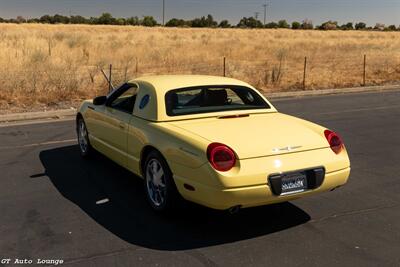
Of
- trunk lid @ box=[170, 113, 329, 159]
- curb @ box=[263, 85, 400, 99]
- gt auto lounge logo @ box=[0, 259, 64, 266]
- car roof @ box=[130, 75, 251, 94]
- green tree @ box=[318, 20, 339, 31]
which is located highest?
green tree @ box=[318, 20, 339, 31]

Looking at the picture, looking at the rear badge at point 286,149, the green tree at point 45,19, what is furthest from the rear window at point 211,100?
the green tree at point 45,19

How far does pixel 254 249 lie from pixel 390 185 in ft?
8.86

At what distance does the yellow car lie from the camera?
14.4 ft

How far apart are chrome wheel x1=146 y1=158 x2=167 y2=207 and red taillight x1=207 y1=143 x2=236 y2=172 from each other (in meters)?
0.75

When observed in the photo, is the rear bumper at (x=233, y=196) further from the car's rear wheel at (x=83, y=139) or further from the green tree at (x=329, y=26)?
the green tree at (x=329, y=26)

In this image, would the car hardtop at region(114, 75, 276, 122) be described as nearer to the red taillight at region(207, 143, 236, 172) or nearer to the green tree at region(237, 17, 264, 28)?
the red taillight at region(207, 143, 236, 172)

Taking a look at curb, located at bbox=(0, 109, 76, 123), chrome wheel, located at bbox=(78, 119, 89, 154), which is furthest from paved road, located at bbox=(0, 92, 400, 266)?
curb, located at bbox=(0, 109, 76, 123)

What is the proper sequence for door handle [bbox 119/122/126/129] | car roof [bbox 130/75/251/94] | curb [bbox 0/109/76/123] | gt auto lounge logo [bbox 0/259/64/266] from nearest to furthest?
gt auto lounge logo [bbox 0/259/64/266] < car roof [bbox 130/75/251/94] < door handle [bbox 119/122/126/129] < curb [bbox 0/109/76/123]

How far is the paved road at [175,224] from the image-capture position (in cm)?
416

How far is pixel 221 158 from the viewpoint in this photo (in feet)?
14.4

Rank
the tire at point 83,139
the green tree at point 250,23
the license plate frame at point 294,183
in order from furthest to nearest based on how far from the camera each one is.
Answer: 1. the green tree at point 250,23
2. the tire at point 83,139
3. the license plate frame at point 294,183

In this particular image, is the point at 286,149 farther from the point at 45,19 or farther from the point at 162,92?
the point at 45,19

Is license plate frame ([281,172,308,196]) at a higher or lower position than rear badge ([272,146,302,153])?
lower

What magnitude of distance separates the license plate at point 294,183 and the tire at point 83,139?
3662 millimetres
